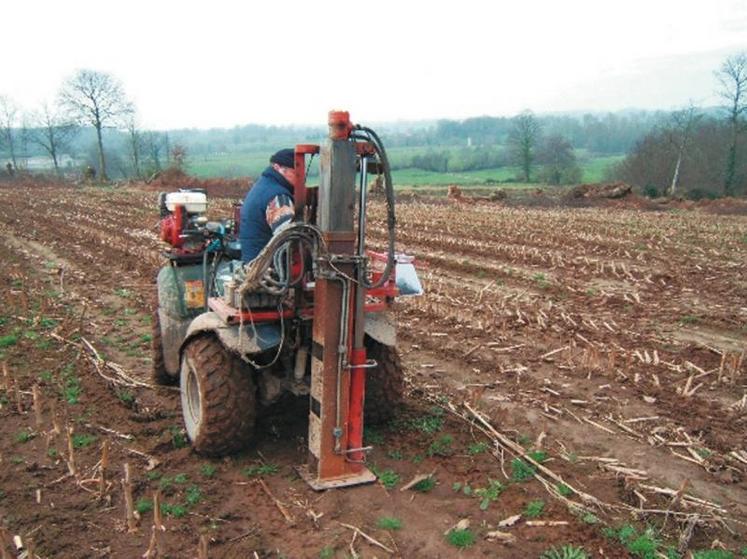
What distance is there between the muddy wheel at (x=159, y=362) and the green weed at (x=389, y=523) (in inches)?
118

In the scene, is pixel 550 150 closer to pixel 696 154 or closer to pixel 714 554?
pixel 696 154

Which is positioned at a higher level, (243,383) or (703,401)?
(243,383)

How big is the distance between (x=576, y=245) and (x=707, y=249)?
2877 millimetres

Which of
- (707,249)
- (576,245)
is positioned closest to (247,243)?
(576,245)

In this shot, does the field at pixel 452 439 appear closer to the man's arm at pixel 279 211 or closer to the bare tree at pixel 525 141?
the man's arm at pixel 279 211

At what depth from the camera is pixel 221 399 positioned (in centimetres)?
460

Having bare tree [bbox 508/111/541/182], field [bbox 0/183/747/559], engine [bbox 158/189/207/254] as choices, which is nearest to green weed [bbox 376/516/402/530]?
field [bbox 0/183/747/559]

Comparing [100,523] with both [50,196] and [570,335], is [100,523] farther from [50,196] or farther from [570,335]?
[50,196]

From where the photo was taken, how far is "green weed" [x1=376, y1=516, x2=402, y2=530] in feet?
13.2

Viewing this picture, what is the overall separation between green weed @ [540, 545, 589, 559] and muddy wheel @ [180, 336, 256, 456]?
2.15 metres

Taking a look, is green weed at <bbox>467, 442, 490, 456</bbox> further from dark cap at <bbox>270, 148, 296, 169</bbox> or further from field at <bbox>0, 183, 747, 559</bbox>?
dark cap at <bbox>270, 148, 296, 169</bbox>

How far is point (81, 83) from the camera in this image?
5347cm

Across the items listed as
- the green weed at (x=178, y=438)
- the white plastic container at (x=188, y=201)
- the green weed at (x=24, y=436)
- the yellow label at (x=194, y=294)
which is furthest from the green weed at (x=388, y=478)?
the white plastic container at (x=188, y=201)

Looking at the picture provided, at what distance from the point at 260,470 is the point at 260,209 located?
1837 mm
